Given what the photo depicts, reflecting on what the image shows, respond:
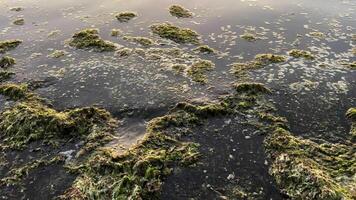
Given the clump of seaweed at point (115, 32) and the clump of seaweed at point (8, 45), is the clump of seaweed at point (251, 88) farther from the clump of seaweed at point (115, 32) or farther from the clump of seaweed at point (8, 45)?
the clump of seaweed at point (8, 45)

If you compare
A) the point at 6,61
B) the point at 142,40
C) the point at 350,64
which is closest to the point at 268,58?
the point at 350,64

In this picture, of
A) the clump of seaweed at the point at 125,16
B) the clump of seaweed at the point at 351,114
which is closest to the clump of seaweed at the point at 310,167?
the clump of seaweed at the point at 351,114

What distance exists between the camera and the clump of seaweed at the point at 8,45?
26228mm

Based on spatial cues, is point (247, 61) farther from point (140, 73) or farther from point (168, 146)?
point (168, 146)

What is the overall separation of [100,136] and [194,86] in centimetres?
609

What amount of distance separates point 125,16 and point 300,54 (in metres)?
13.7

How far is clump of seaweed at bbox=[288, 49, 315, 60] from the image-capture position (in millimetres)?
23875

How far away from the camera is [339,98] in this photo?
64.5 ft

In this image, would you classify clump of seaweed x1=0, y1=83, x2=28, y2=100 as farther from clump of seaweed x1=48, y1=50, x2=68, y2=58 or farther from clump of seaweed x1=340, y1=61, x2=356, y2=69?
clump of seaweed x1=340, y1=61, x2=356, y2=69

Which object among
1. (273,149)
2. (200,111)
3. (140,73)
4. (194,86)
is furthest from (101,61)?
(273,149)

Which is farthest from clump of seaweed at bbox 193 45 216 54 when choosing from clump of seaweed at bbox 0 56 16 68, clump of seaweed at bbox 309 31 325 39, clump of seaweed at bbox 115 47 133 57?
clump of seaweed at bbox 0 56 16 68

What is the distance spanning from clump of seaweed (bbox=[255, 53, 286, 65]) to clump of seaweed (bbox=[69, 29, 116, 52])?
30.5 feet

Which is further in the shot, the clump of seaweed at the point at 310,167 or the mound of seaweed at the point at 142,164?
the mound of seaweed at the point at 142,164

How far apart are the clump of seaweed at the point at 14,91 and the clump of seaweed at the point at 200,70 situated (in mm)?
→ 8908
